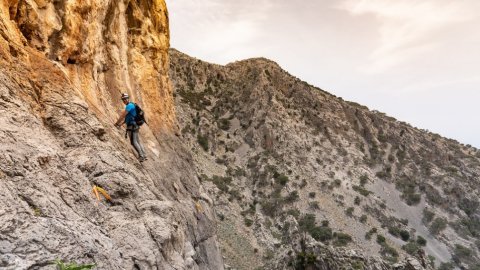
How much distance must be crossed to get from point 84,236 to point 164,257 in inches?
106

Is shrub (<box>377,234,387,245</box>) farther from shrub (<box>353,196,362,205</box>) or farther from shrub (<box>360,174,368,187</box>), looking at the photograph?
shrub (<box>360,174,368,187</box>)

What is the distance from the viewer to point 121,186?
872 cm

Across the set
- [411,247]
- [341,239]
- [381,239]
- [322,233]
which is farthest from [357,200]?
[322,233]

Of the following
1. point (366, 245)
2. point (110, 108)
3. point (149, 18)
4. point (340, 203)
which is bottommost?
point (366, 245)

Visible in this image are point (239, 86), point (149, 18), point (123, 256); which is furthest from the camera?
point (239, 86)

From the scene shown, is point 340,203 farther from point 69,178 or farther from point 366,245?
point 69,178

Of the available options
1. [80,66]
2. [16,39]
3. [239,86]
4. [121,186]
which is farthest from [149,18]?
[239,86]

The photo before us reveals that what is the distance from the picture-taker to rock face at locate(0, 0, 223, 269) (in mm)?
5742

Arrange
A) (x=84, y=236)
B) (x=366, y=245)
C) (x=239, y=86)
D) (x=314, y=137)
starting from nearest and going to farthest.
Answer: (x=84, y=236), (x=366, y=245), (x=314, y=137), (x=239, y=86)

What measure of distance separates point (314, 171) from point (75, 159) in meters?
66.6

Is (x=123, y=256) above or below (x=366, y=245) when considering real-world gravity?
above

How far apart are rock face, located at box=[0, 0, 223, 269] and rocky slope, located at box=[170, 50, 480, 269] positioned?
1501 inches

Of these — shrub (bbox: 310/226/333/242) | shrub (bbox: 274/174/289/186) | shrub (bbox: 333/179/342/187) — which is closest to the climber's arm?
shrub (bbox: 310/226/333/242)

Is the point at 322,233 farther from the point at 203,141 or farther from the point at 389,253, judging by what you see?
the point at 203,141
